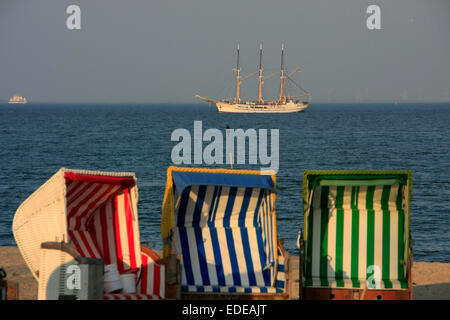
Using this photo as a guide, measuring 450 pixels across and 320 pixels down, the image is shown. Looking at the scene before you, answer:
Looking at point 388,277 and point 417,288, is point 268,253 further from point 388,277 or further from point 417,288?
point 417,288

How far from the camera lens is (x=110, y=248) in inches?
321

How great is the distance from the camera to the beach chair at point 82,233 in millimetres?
6648

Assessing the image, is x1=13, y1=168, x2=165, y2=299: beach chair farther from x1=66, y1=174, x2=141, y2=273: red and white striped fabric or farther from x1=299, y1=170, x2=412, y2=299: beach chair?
x1=299, y1=170, x2=412, y2=299: beach chair

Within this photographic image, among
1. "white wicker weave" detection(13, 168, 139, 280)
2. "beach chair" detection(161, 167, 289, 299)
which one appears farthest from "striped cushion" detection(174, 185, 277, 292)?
"white wicker weave" detection(13, 168, 139, 280)

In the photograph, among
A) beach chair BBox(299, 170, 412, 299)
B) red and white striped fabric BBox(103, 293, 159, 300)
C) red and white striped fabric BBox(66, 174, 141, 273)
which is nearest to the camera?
red and white striped fabric BBox(103, 293, 159, 300)

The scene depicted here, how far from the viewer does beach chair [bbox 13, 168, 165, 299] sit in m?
6.65

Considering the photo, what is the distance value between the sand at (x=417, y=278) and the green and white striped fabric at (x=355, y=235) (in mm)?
1606

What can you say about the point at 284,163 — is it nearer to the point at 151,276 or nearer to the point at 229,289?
the point at 229,289

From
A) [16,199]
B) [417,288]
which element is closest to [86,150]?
[16,199]

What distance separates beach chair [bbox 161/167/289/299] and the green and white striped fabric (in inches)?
21.4

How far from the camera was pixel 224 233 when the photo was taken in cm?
874

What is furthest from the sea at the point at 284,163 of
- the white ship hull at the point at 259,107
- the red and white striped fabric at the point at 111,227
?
the white ship hull at the point at 259,107

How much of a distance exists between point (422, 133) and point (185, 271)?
73.5m

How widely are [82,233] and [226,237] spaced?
183 cm
